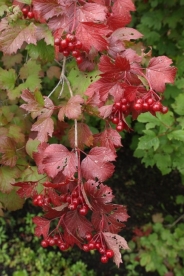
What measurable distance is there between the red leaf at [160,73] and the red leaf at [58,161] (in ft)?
1.33

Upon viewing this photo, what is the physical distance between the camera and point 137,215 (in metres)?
3.40

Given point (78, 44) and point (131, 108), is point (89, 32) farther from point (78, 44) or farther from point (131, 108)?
point (131, 108)

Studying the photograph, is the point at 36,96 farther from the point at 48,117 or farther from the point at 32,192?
the point at 32,192

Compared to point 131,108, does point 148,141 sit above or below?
below

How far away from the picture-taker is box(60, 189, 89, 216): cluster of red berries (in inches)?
47.9

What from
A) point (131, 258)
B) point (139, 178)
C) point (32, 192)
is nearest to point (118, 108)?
point (32, 192)

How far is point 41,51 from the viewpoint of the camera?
5.73 ft

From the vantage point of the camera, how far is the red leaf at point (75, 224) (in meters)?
1.34

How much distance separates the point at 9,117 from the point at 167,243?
5.19 feet

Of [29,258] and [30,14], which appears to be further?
[29,258]

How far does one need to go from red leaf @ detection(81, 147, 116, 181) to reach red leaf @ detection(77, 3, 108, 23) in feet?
1.64

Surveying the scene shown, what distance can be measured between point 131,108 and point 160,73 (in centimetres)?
17

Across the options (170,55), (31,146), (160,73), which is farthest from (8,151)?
(170,55)

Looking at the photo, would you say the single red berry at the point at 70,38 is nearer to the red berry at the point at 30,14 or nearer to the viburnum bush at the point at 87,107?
the viburnum bush at the point at 87,107
